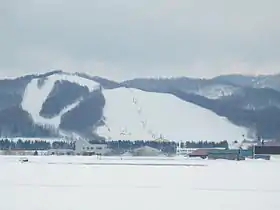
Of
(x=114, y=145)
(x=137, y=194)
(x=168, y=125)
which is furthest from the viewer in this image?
(x=168, y=125)

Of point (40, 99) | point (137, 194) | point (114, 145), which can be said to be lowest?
point (137, 194)

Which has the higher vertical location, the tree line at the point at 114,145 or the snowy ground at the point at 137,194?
the tree line at the point at 114,145

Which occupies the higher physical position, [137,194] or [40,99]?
[40,99]

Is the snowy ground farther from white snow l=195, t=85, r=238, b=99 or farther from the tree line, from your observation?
white snow l=195, t=85, r=238, b=99

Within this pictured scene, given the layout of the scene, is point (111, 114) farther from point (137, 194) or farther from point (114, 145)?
point (137, 194)

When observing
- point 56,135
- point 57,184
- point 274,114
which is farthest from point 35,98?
point 57,184

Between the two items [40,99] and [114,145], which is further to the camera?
[40,99]

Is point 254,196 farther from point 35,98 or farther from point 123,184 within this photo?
point 35,98

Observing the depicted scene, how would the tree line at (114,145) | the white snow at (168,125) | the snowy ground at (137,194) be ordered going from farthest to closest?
the white snow at (168,125) < the tree line at (114,145) < the snowy ground at (137,194)

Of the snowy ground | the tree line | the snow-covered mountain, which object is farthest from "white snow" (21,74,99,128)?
the snowy ground

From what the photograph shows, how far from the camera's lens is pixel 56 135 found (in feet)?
529

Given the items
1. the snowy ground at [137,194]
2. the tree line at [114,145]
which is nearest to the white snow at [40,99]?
the tree line at [114,145]

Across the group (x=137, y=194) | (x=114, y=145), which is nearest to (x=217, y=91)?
(x=114, y=145)

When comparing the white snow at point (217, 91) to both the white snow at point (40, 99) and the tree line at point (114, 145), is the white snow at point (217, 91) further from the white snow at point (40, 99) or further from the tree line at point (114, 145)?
the tree line at point (114, 145)
